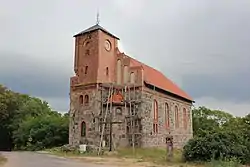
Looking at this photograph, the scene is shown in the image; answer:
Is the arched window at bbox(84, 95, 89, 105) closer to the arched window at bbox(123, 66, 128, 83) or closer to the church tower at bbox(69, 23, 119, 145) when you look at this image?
the church tower at bbox(69, 23, 119, 145)

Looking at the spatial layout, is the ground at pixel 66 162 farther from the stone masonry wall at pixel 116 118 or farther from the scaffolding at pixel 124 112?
the stone masonry wall at pixel 116 118

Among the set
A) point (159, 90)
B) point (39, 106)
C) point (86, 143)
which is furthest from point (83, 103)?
point (39, 106)

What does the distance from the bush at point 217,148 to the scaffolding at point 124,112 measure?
12.9 m

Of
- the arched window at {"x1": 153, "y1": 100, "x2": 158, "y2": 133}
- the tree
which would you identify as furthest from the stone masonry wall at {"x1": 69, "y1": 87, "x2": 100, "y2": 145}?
the tree

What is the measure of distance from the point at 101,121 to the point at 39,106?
1266 inches

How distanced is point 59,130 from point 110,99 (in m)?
13.5

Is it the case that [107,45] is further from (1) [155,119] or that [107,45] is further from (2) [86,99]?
(1) [155,119]

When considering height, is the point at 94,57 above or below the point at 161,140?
above

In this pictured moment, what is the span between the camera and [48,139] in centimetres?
4831

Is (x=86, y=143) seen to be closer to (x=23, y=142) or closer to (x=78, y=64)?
(x=78, y=64)

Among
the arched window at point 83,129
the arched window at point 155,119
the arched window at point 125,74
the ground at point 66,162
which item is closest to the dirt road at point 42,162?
the ground at point 66,162

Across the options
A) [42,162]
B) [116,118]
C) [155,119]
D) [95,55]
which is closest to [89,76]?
[95,55]

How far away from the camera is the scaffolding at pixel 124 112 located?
125 feet

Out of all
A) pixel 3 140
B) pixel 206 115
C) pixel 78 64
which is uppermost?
pixel 78 64
